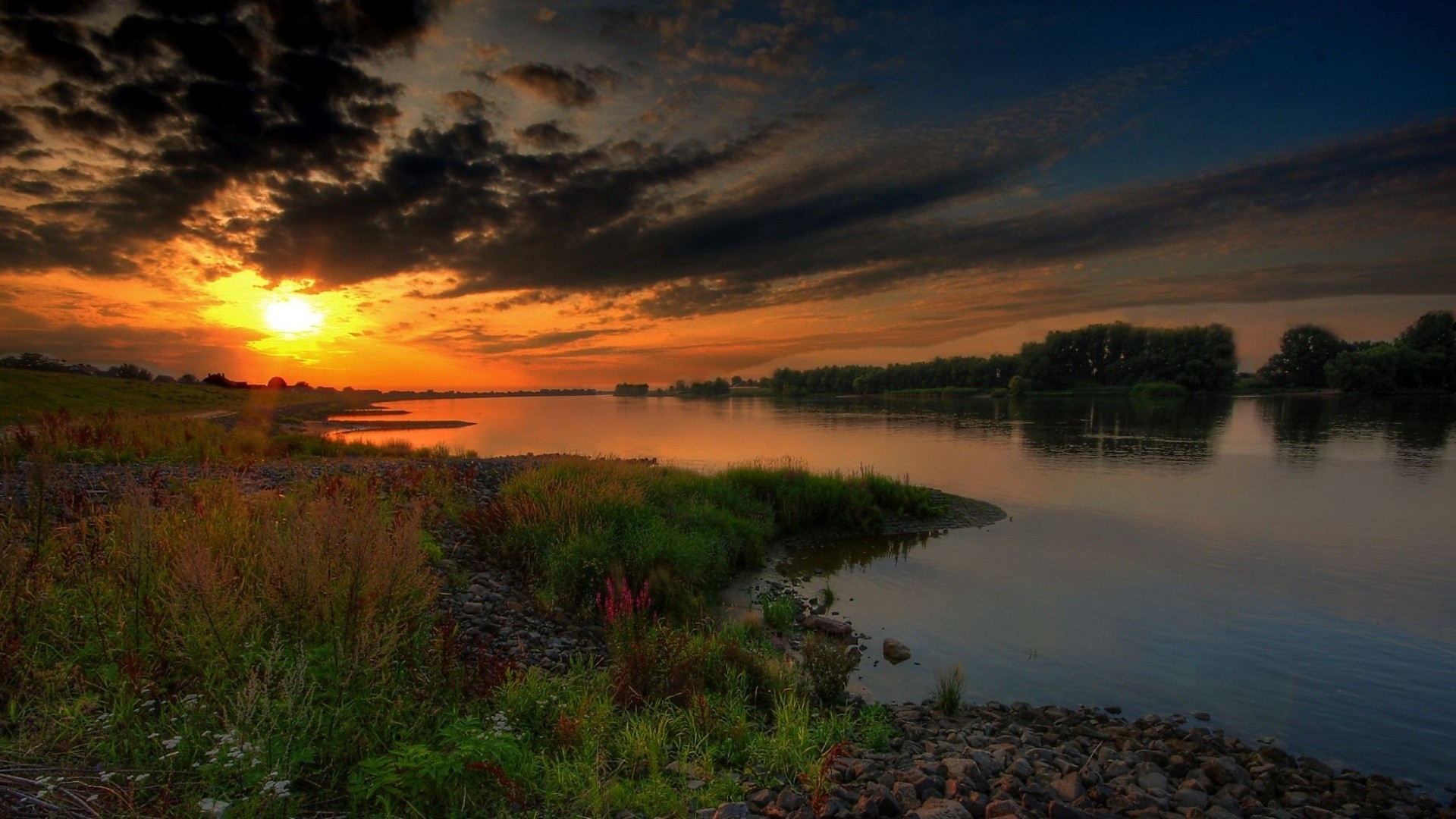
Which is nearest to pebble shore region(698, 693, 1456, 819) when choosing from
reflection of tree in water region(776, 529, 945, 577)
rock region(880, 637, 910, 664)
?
rock region(880, 637, 910, 664)

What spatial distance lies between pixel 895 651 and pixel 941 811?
6.92 metres

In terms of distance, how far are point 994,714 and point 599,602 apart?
6.41 m

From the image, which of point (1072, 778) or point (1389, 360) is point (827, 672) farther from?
point (1389, 360)

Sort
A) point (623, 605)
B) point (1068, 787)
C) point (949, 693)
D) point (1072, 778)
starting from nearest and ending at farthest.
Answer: point (1068, 787), point (1072, 778), point (623, 605), point (949, 693)

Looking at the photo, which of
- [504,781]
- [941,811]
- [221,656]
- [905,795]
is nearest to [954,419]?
[905,795]

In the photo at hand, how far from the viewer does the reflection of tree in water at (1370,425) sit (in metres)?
41.1

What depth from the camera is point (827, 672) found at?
28.0ft

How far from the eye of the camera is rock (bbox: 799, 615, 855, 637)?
40.7 feet

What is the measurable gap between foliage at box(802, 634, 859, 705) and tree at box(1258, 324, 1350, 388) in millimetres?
169954

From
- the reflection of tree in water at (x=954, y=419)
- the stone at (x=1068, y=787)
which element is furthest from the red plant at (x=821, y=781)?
the reflection of tree in water at (x=954, y=419)

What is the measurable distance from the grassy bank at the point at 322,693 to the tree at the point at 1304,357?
567ft

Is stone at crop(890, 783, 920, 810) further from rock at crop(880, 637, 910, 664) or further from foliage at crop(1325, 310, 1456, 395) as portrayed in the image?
foliage at crop(1325, 310, 1456, 395)

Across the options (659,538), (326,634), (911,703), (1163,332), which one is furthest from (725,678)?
(1163,332)

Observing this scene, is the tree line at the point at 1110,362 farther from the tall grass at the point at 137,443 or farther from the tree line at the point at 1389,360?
the tall grass at the point at 137,443
